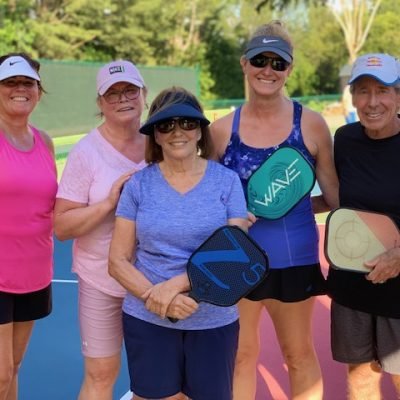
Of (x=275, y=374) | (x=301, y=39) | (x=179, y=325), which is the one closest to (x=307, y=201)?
(x=179, y=325)

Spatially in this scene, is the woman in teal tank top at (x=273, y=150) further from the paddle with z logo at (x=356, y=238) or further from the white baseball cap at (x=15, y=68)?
the white baseball cap at (x=15, y=68)

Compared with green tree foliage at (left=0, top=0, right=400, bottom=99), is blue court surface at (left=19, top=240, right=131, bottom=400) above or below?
below

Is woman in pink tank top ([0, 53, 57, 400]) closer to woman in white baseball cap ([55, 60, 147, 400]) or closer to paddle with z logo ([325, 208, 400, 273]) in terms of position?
woman in white baseball cap ([55, 60, 147, 400])

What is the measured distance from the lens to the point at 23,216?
125 inches

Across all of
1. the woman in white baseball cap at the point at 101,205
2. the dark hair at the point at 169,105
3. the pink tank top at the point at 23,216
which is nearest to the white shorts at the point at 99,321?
the woman in white baseball cap at the point at 101,205

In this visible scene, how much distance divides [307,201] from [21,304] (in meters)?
1.58

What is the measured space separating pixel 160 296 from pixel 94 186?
709 mm

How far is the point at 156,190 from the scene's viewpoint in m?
2.66

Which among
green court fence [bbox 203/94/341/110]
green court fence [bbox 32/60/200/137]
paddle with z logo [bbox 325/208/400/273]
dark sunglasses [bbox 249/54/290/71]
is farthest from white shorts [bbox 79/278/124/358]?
green court fence [bbox 203/94/341/110]

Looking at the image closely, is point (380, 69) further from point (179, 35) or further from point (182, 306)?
point (179, 35)

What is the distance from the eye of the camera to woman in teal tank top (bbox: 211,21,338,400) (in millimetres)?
3086

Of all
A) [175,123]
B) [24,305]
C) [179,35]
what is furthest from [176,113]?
[179,35]

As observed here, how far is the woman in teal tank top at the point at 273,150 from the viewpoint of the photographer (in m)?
3.09

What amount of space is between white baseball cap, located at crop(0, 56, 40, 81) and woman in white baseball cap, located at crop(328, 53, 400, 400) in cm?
162
